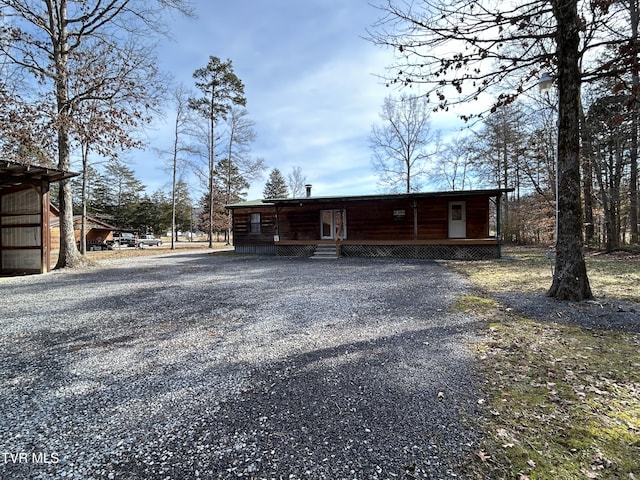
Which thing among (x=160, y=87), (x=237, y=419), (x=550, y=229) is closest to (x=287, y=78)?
(x=160, y=87)

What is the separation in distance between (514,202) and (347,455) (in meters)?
27.6

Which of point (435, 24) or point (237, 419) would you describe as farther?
point (435, 24)

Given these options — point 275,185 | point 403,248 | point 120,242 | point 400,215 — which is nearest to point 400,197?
point 400,215

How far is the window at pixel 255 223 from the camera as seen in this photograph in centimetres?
1806

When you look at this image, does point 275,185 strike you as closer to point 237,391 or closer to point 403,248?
point 403,248

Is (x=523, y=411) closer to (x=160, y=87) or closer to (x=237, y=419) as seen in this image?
(x=237, y=419)

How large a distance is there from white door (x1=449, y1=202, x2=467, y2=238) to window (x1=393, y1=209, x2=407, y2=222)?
2122mm

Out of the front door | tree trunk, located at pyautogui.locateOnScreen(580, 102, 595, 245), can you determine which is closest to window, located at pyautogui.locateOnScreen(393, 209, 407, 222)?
the front door

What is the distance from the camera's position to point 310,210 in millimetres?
16250

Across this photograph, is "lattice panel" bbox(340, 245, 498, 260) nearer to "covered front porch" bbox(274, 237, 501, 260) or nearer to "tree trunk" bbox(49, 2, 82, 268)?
"covered front porch" bbox(274, 237, 501, 260)

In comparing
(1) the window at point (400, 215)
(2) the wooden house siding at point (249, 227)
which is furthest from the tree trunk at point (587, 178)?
(2) the wooden house siding at point (249, 227)

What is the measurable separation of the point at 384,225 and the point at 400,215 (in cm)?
93

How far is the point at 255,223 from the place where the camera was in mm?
18125

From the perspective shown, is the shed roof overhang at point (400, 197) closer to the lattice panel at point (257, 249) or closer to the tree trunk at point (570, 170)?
the lattice panel at point (257, 249)
